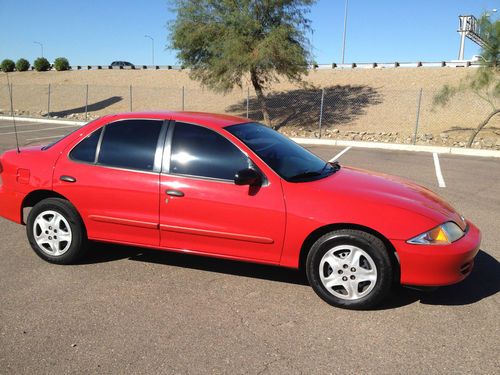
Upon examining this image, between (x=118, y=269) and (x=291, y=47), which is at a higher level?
(x=291, y=47)

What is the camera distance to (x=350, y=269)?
12.0 ft

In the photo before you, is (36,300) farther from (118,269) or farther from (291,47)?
(291,47)

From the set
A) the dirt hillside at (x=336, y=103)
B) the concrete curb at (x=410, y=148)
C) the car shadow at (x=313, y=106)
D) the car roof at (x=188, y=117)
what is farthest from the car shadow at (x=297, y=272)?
the car shadow at (x=313, y=106)

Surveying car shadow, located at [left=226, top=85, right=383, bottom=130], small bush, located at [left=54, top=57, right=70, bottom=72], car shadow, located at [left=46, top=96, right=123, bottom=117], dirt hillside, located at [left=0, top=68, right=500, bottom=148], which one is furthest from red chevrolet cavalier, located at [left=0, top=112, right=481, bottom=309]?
small bush, located at [left=54, top=57, right=70, bottom=72]

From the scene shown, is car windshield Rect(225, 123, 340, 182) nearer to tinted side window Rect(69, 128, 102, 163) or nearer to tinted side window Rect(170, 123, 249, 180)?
tinted side window Rect(170, 123, 249, 180)

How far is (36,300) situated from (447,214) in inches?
136

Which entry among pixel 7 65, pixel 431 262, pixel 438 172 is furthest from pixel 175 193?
pixel 7 65

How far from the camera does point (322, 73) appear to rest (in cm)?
3688

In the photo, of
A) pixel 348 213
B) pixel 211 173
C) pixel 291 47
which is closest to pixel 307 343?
pixel 348 213

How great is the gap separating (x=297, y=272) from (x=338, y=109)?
22.7 m

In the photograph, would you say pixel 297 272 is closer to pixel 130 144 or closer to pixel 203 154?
pixel 203 154

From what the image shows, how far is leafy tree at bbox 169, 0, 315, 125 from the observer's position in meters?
20.0

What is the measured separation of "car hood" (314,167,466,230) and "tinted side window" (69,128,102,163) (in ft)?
7.06

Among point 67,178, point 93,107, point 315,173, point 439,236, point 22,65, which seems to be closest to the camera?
point 439,236
